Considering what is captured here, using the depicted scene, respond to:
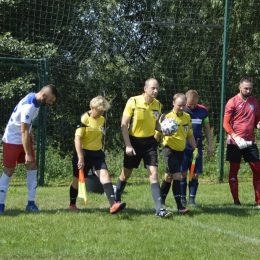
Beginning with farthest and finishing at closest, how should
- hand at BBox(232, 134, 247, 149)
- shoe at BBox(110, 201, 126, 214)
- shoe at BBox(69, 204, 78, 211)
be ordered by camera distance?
hand at BBox(232, 134, 247, 149) → shoe at BBox(69, 204, 78, 211) → shoe at BBox(110, 201, 126, 214)

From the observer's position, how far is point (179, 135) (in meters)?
8.35

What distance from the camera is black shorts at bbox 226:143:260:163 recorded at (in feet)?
30.3

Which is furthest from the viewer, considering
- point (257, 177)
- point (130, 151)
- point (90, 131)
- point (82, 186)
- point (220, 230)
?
point (257, 177)

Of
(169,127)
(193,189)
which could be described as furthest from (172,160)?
(193,189)

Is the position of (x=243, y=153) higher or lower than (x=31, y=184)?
higher

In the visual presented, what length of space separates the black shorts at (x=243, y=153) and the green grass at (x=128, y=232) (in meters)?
0.73

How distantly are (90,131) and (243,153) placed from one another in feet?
9.02

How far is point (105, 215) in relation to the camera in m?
7.89

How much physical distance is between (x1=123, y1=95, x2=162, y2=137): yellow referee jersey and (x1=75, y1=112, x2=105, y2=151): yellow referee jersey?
42 cm

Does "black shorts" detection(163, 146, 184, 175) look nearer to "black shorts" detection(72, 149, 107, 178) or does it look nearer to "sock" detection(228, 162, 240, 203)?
"black shorts" detection(72, 149, 107, 178)

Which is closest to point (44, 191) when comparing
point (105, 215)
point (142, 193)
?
point (142, 193)

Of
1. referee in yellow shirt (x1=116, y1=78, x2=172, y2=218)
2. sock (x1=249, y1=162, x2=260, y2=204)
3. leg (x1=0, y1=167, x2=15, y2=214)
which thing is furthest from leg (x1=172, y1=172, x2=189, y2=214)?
leg (x1=0, y1=167, x2=15, y2=214)

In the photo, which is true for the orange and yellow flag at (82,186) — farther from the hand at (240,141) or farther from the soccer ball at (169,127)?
the hand at (240,141)

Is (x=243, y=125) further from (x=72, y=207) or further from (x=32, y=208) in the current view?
(x=32, y=208)
